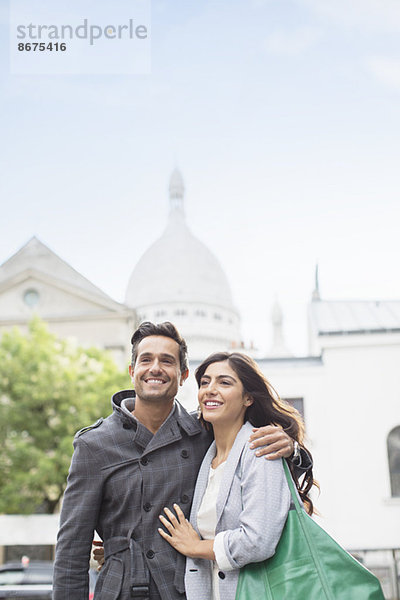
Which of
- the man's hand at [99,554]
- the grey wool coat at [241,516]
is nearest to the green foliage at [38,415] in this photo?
the man's hand at [99,554]

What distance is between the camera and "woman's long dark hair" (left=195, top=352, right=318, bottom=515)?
3.24 metres

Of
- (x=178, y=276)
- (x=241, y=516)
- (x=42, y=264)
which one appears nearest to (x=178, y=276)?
(x=178, y=276)

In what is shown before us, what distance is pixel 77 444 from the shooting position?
3.17m

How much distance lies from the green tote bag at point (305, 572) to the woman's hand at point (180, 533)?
0.28 meters

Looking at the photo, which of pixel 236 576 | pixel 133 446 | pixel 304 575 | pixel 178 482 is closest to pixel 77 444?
pixel 133 446

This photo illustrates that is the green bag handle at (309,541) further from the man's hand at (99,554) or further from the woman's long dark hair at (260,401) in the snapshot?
the man's hand at (99,554)

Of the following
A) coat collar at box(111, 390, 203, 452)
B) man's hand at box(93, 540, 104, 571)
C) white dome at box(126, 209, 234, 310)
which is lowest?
man's hand at box(93, 540, 104, 571)

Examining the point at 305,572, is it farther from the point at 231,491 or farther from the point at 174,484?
the point at 174,484

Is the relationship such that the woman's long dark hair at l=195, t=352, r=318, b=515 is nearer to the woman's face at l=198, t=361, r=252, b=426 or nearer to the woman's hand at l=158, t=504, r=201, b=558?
the woman's face at l=198, t=361, r=252, b=426

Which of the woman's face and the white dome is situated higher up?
the white dome

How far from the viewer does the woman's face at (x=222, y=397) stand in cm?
313

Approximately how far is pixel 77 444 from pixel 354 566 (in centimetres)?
133

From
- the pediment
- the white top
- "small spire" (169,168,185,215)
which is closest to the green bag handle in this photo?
the white top

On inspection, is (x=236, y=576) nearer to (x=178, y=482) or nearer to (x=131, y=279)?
(x=178, y=482)
